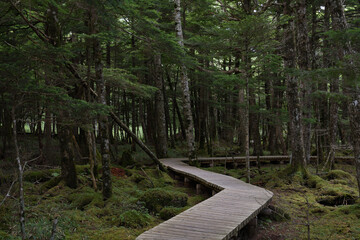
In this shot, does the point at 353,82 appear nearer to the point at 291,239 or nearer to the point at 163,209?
the point at 291,239

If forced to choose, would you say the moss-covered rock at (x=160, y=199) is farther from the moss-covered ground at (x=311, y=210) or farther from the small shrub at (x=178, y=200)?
the moss-covered ground at (x=311, y=210)

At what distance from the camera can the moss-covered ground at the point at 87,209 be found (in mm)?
5879

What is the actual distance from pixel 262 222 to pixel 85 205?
5387 millimetres

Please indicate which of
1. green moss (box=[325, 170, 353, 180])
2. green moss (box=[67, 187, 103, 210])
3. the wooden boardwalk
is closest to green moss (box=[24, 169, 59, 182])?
green moss (box=[67, 187, 103, 210])

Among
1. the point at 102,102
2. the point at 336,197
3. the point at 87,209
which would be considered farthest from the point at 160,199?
the point at 336,197

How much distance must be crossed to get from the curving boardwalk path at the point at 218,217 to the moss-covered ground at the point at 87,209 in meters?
0.97

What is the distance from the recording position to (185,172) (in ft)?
43.7

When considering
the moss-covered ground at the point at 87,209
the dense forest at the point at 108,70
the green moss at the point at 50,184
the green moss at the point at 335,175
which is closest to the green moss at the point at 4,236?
the moss-covered ground at the point at 87,209

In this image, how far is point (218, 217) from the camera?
649 cm

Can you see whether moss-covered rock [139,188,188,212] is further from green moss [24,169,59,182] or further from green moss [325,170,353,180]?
green moss [325,170,353,180]

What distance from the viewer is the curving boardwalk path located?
5.32m

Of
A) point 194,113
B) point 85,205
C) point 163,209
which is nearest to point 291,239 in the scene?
point 163,209

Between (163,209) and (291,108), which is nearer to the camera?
(163,209)

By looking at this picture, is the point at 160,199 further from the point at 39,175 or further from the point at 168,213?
the point at 39,175
